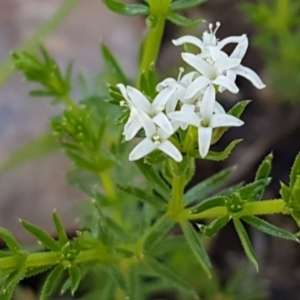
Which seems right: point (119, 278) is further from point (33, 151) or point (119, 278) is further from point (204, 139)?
point (33, 151)

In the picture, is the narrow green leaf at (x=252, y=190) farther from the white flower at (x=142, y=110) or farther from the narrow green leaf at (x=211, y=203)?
the white flower at (x=142, y=110)

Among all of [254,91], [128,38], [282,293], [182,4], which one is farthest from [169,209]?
[128,38]

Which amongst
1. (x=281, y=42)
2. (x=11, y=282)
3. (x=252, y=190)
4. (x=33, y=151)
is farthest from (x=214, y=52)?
(x=33, y=151)

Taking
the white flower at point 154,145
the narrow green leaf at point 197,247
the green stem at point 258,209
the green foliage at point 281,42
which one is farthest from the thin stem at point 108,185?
the green foliage at point 281,42

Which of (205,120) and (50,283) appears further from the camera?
(50,283)

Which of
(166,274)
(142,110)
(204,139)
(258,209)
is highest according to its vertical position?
(142,110)

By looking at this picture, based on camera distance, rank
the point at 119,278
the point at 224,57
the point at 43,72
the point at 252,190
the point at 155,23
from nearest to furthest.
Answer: the point at 224,57, the point at 252,190, the point at 155,23, the point at 119,278, the point at 43,72

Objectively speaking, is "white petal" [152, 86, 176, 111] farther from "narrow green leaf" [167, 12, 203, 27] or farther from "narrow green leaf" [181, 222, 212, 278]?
"narrow green leaf" [181, 222, 212, 278]
